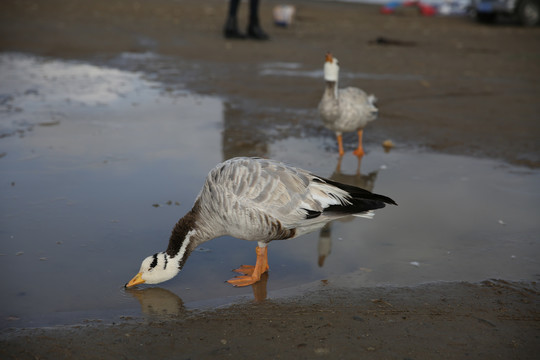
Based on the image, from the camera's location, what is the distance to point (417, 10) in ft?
88.4

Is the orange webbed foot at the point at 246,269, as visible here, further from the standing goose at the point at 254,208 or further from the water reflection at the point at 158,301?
the water reflection at the point at 158,301

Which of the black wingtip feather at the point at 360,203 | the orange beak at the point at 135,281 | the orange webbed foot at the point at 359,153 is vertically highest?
the black wingtip feather at the point at 360,203

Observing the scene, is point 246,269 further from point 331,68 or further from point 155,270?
point 331,68

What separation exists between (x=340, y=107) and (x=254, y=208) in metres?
3.61

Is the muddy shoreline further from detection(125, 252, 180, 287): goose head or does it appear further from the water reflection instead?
detection(125, 252, 180, 287): goose head

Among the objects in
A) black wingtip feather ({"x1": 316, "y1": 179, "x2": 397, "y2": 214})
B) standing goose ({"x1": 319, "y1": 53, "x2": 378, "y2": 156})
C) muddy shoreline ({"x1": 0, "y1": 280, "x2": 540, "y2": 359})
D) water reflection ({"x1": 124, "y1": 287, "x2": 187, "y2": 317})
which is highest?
standing goose ({"x1": 319, "y1": 53, "x2": 378, "y2": 156})

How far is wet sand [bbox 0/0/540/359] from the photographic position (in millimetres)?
3902

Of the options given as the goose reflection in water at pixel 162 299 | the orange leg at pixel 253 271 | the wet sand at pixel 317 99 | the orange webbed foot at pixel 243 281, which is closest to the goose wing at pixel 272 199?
the orange leg at pixel 253 271

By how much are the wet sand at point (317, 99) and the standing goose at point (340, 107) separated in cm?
87

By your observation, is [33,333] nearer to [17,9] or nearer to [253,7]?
[253,7]

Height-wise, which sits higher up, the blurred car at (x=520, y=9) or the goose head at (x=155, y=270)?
the blurred car at (x=520, y=9)

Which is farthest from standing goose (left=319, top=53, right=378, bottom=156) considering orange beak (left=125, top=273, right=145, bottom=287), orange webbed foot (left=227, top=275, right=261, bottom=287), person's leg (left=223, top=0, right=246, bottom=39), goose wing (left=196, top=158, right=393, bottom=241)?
person's leg (left=223, top=0, right=246, bottom=39)

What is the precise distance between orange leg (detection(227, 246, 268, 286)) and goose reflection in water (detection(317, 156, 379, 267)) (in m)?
0.54

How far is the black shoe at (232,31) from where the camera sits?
54.9 ft
